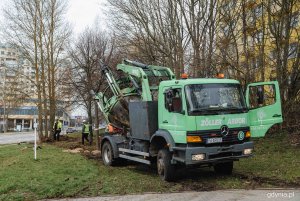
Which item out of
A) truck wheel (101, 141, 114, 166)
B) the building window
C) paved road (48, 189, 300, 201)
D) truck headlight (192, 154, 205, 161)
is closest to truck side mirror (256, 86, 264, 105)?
truck headlight (192, 154, 205, 161)

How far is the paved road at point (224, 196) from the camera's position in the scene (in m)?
8.88

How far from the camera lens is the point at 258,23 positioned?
782 inches

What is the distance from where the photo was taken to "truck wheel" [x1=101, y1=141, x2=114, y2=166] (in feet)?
48.8

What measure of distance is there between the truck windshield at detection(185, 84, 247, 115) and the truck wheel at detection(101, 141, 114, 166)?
16.6ft

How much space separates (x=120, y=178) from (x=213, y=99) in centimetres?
347

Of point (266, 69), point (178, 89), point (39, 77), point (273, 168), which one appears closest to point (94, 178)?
point (178, 89)

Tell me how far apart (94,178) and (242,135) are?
13.9 ft

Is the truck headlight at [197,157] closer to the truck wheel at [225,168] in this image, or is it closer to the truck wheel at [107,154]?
the truck wheel at [225,168]

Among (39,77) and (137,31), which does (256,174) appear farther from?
(39,77)

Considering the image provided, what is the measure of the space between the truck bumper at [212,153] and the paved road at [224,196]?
37.2 inches

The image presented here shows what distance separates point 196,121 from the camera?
10.5 meters

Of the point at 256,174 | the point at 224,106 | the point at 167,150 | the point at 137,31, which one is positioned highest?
the point at 137,31

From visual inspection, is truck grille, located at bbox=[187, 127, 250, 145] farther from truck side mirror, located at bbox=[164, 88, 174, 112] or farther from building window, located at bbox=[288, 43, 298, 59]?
building window, located at bbox=[288, 43, 298, 59]

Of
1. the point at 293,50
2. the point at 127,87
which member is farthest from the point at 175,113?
the point at 293,50
